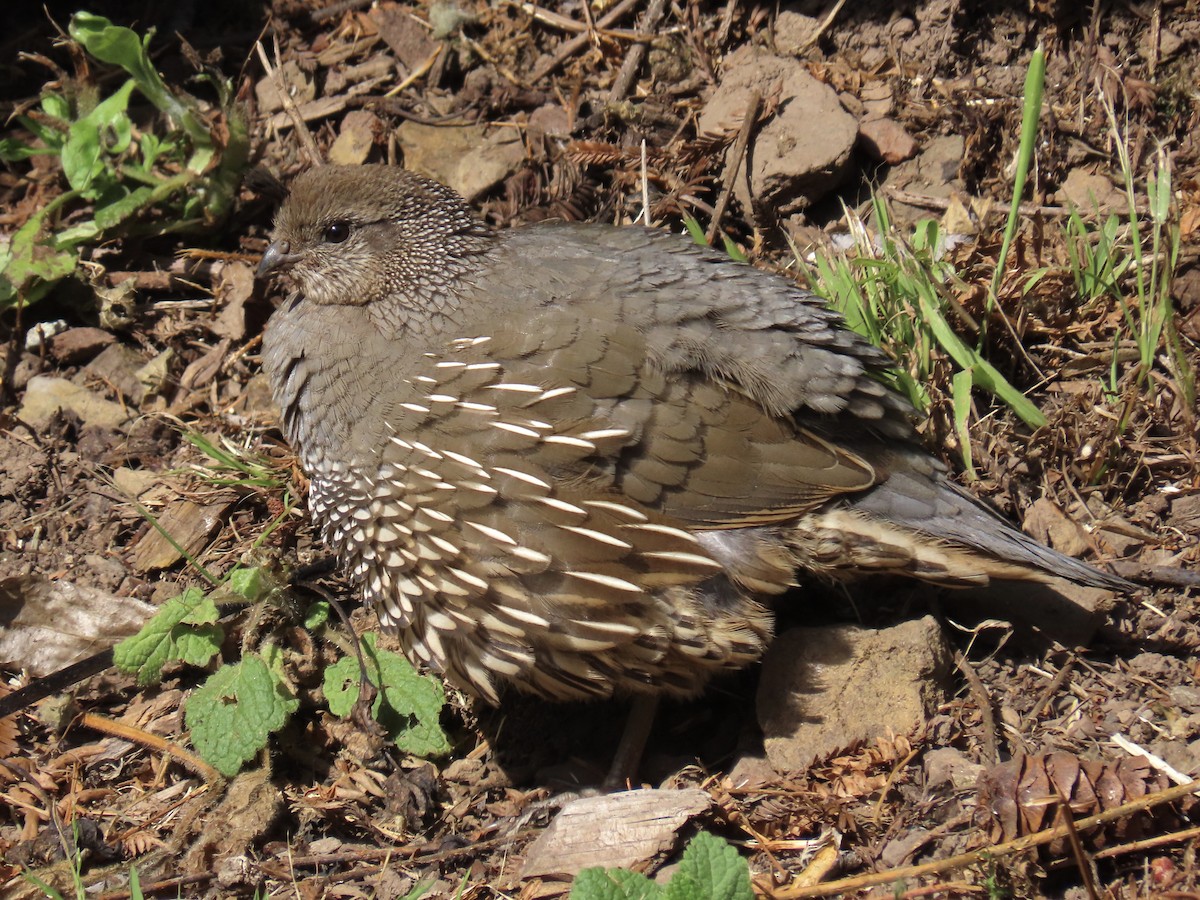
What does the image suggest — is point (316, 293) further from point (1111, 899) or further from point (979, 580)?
point (1111, 899)

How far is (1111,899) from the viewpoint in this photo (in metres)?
3.44

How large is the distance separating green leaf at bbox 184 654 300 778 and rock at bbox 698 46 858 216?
321cm

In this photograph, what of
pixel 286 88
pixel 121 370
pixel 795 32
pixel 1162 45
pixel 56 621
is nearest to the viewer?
pixel 56 621

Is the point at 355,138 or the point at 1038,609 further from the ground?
the point at 355,138

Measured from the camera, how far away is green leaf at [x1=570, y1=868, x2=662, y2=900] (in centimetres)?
308

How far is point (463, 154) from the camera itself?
6.22m

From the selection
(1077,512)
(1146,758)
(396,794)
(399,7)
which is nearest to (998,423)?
(1077,512)

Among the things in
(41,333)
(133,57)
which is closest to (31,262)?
(41,333)

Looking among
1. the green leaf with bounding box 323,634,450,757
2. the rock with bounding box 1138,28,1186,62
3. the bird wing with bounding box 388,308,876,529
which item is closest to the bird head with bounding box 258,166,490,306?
the bird wing with bounding box 388,308,876,529

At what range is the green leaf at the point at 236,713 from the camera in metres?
4.14

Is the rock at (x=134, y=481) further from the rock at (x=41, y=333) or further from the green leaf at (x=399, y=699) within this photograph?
the green leaf at (x=399, y=699)

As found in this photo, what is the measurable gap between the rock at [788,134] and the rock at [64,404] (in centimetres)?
322

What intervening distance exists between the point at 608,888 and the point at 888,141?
407 cm

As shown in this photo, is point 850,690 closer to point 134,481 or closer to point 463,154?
point 134,481
